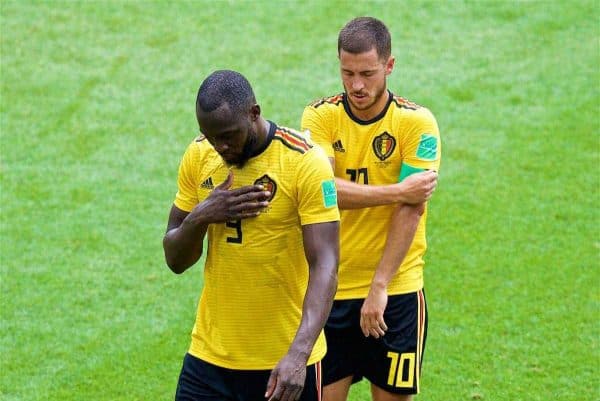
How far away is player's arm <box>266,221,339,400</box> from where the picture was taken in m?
5.77

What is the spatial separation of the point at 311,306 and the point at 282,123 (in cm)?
786

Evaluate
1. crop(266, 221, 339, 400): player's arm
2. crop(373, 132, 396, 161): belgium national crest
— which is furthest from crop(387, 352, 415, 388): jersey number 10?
crop(266, 221, 339, 400): player's arm

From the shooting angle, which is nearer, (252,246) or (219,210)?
(219,210)

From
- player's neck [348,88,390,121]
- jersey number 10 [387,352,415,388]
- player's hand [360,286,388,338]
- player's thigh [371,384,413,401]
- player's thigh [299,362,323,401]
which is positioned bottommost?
player's thigh [371,384,413,401]

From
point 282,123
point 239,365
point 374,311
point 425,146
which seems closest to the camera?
point 239,365

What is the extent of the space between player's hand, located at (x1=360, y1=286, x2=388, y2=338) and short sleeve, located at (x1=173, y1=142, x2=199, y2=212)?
1.28 meters

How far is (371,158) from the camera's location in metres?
7.21

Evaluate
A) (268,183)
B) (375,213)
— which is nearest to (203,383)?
(268,183)

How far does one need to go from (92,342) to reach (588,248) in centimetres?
462

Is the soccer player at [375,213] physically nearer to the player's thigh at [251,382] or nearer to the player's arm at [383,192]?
the player's arm at [383,192]

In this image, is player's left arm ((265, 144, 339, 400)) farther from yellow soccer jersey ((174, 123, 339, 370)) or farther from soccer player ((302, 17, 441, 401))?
soccer player ((302, 17, 441, 401))

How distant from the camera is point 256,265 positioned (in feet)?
20.0

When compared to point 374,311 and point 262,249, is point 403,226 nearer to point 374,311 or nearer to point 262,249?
point 374,311

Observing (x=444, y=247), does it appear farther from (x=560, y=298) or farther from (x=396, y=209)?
(x=396, y=209)
